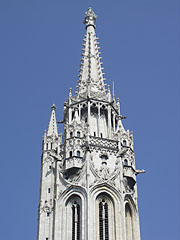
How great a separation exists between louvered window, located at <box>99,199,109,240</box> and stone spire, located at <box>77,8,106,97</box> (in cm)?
1313

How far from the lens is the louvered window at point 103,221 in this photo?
51.5m

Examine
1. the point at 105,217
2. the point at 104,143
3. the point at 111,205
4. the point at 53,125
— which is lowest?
the point at 105,217

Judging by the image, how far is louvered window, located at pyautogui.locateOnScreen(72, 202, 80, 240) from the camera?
169 feet

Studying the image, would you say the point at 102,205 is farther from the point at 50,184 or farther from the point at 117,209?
the point at 50,184

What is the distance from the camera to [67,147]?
56.5 m

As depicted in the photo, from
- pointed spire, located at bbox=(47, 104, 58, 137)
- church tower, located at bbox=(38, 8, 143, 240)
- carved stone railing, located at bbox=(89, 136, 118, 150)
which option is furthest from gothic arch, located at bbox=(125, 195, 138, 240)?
pointed spire, located at bbox=(47, 104, 58, 137)

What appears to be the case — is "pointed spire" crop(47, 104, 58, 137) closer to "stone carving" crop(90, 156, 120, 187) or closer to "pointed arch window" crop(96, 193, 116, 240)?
"stone carving" crop(90, 156, 120, 187)

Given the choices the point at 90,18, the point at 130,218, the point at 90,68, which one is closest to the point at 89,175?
the point at 130,218

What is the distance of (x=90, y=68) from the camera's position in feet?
219

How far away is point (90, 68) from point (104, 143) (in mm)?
12095

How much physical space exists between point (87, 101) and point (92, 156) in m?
7.82

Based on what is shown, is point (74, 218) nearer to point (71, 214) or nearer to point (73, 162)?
point (71, 214)

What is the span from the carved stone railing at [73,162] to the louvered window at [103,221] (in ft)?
12.8

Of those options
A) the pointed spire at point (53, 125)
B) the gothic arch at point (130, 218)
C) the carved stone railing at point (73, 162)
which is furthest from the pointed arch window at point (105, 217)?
the pointed spire at point (53, 125)
